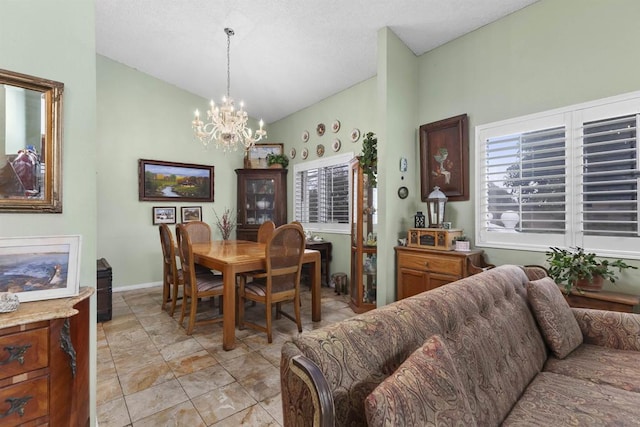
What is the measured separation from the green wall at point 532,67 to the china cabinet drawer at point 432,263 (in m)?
0.48

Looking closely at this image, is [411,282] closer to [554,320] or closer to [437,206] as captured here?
[437,206]

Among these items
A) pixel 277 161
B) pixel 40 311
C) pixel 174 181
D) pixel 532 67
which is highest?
pixel 532 67

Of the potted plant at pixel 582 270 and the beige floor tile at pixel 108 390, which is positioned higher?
the potted plant at pixel 582 270

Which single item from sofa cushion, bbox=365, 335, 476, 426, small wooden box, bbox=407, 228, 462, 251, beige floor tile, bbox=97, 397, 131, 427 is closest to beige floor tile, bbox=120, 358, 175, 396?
beige floor tile, bbox=97, 397, 131, 427

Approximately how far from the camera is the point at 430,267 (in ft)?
9.69

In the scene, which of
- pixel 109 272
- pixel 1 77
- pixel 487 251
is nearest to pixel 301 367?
pixel 1 77

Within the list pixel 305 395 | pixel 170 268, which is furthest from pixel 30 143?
pixel 170 268

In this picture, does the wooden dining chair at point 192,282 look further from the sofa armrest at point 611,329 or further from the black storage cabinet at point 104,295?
the sofa armrest at point 611,329

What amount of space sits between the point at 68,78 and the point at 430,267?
3.05m

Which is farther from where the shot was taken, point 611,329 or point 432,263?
point 432,263

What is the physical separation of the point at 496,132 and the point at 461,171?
1.62 ft

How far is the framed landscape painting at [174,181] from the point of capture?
473 cm

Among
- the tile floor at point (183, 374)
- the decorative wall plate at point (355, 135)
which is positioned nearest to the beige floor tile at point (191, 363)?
the tile floor at point (183, 374)

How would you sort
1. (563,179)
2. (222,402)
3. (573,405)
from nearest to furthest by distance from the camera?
(573,405), (222,402), (563,179)
